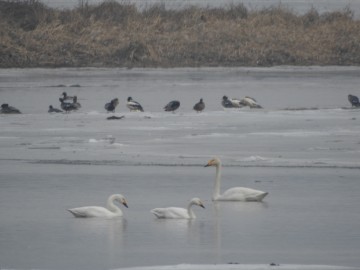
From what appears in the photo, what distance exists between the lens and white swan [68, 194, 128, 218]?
37.2ft

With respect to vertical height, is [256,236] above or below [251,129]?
below

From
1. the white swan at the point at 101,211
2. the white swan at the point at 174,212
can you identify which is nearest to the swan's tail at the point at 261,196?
the white swan at the point at 174,212

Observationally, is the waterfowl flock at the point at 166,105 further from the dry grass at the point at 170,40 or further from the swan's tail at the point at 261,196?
the dry grass at the point at 170,40

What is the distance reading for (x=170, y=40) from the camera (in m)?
34.7

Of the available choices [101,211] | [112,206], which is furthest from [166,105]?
[101,211]

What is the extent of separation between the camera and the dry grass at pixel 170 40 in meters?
33.7

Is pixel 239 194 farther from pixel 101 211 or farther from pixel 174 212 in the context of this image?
pixel 101 211

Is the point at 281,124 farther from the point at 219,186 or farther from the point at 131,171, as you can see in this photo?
the point at 219,186

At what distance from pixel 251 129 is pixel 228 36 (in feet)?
52.8

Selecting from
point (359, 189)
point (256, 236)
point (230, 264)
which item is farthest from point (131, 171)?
point (230, 264)

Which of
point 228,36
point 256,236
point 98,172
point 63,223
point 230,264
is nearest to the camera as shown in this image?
point 230,264

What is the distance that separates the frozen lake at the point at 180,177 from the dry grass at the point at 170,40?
7.01 meters

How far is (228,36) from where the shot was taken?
34.7 metres

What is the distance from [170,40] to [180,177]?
21.0 meters
